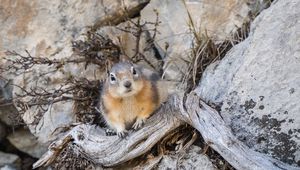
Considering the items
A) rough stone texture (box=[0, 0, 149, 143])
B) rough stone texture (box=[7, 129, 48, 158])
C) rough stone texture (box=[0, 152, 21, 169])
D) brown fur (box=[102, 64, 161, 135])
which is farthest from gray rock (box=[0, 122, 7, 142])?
brown fur (box=[102, 64, 161, 135])

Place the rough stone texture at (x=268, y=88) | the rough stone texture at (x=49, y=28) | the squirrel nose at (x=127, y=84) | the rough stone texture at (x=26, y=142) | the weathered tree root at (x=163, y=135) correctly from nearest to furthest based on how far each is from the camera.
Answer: the weathered tree root at (x=163, y=135)
the rough stone texture at (x=268, y=88)
the squirrel nose at (x=127, y=84)
the rough stone texture at (x=49, y=28)
the rough stone texture at (x=26, y=142)

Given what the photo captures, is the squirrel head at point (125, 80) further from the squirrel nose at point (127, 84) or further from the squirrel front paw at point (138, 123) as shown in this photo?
the squirrel front paw at point (138, 123)

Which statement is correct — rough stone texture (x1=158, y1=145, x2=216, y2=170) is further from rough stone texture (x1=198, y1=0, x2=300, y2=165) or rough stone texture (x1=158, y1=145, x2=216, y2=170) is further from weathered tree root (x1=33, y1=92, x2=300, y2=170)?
rough stone texture (x1=198, y1=0, x2=300, y2=165)

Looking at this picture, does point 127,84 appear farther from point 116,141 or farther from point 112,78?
point 116,141

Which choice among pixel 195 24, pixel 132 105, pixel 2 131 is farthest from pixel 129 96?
pixel 2 131

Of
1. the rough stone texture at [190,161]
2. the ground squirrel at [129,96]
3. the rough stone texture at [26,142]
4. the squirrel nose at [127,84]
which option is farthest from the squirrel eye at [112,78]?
the rough stone texture at [26,142]

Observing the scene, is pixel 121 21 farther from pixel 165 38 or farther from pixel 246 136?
pixel 246 136
